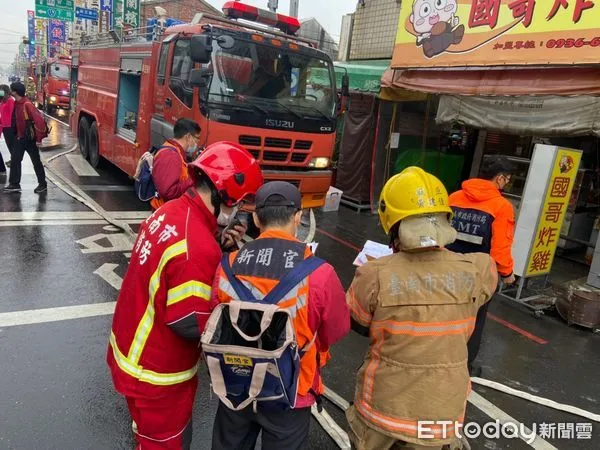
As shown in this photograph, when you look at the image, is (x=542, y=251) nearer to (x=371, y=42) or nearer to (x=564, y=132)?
(x=564, y=132)

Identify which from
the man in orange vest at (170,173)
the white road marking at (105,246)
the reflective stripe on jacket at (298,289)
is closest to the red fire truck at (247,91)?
the white road marking at (105,246)

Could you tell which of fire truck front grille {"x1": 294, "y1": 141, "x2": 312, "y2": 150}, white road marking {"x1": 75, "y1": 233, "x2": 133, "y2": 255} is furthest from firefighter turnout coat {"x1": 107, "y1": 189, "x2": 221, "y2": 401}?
fire truck front grille {"x1": 294, "y1": 141, "x2": 312, "y2": 150}

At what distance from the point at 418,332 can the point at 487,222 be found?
6.21 ft

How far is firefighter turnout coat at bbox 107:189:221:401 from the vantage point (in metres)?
1.74

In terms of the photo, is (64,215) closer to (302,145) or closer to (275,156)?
(275,156)

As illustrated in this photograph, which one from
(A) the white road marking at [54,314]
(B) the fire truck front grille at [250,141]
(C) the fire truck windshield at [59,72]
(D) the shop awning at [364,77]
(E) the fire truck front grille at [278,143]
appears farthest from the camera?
(C) the fire truck windshield at [59,72]

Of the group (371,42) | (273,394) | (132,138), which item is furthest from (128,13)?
(273,394)

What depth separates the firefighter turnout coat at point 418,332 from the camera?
178cm

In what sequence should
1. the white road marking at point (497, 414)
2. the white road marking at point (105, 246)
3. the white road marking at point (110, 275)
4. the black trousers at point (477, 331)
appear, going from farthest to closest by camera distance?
the white road marking at point (105, 246) < the white road marking at point (110, 275) < the black trousers at point (477, 331) < the white road marking at point (497, 414)

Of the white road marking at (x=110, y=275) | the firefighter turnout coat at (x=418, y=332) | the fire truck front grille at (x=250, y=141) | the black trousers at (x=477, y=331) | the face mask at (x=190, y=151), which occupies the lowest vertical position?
the white road marking at (x=110, y=275)

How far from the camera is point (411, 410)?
71.4 inches

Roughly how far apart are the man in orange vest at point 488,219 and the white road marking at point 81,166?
28.2 ft

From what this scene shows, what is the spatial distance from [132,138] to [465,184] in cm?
632

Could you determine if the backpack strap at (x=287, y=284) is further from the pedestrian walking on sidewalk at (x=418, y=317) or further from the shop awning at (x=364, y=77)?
the shop awning at (x=364, y=77)
